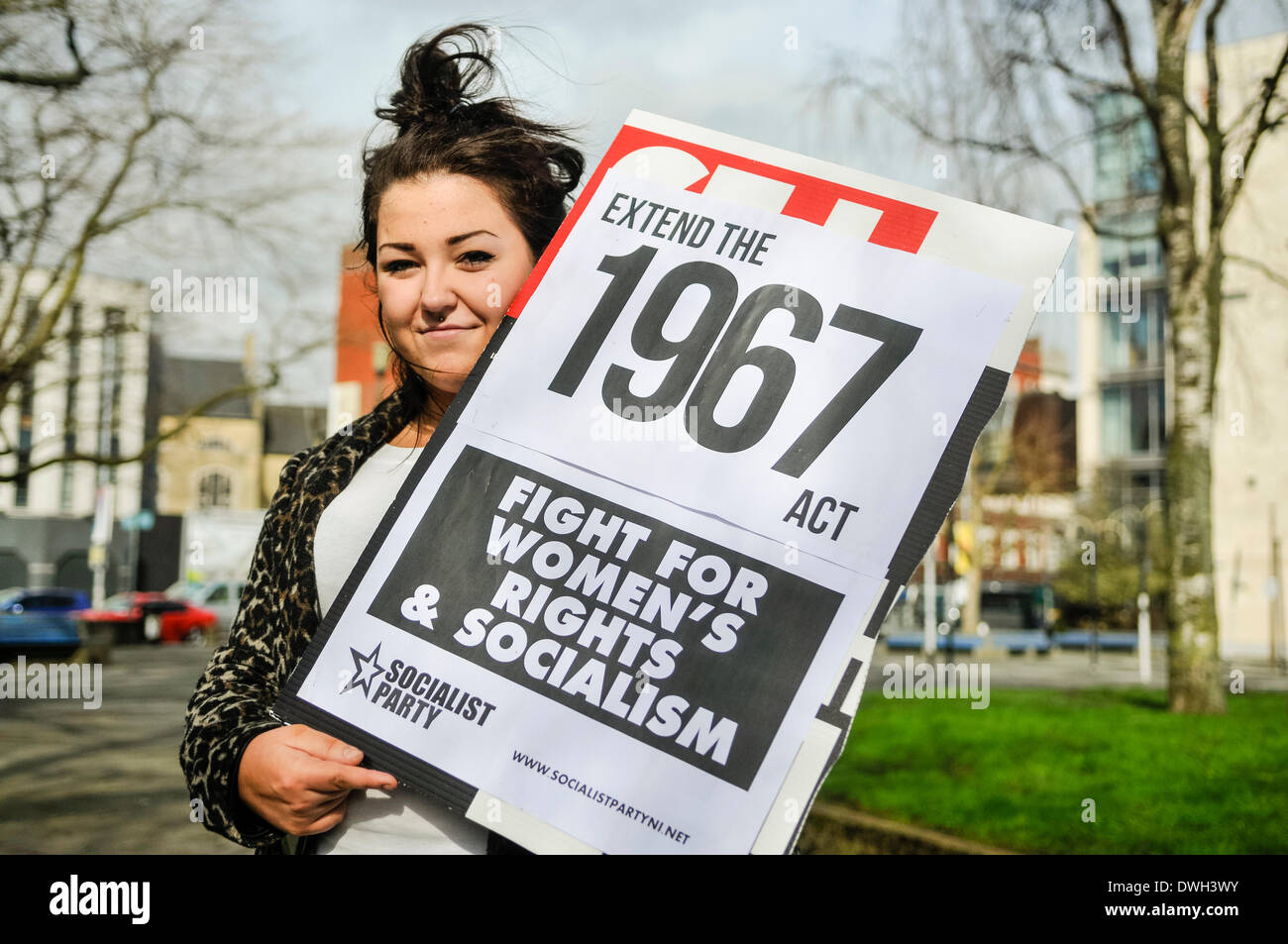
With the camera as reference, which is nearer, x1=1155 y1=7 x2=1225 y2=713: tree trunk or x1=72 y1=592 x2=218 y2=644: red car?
x1=1155 y1=7 x2=1225 y2=713: tree trunk

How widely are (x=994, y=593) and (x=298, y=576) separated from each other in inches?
1813

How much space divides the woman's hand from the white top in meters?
0.08

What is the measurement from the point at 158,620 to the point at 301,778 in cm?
3173

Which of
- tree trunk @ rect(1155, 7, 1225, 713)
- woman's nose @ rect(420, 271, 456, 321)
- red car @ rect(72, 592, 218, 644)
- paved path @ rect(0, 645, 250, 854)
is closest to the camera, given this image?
woman's nose @ rect(420, 271, 456, 321)

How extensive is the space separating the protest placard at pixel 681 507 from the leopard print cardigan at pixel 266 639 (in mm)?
155

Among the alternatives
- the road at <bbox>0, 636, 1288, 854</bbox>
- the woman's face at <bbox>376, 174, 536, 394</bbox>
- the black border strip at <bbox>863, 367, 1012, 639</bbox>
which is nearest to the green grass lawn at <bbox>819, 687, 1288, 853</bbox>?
the road at <bbox>0, 636, 1288, 854</bbox>

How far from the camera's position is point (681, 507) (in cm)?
138

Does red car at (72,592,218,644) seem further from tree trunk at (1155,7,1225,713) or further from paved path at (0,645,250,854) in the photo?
tree trunk at (1155,7,1225,713)

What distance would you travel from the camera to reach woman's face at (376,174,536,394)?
1.58 metres

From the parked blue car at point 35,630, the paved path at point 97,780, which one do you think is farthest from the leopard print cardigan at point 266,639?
the parked blue car at point 35,630

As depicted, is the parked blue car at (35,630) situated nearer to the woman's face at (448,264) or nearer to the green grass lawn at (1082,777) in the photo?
the green grass lawn at (1082,777)
